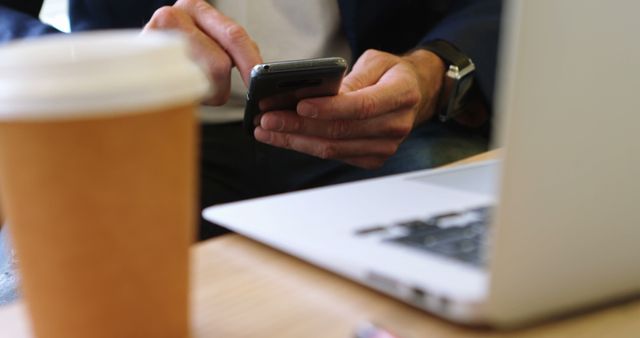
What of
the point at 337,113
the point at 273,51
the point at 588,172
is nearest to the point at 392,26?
the point at 273,51

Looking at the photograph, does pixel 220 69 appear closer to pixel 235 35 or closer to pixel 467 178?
pixel 235 35

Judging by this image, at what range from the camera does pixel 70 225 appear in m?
0.26

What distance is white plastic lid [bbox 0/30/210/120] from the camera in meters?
0.23

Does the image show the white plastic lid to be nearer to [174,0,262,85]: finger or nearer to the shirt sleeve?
[174,0,262,85]: finger

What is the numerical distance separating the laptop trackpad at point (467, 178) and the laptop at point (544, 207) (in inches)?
4.1

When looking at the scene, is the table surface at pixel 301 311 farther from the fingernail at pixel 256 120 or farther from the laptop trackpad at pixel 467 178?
the fingernail at pixel 256 120

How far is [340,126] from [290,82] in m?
0.15

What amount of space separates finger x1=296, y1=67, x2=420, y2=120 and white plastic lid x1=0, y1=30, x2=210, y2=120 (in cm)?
41

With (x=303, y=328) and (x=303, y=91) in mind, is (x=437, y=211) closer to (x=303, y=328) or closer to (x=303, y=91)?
(x=303, y=328)

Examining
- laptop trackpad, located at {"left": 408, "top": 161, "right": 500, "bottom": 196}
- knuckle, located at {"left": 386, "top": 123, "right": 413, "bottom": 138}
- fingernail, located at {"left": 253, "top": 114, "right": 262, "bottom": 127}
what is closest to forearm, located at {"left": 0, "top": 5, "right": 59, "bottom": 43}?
fingernail, located at {"left": 253, "top": 114, "right": 262, "bottom": 127}

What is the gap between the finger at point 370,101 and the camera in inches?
26.0

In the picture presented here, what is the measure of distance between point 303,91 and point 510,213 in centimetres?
39

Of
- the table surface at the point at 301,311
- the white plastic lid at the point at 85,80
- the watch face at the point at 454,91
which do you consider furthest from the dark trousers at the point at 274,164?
the white plastic lid at the point at 85,80

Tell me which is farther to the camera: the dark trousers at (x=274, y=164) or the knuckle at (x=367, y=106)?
the dark trousers at (x=274, y=164)
